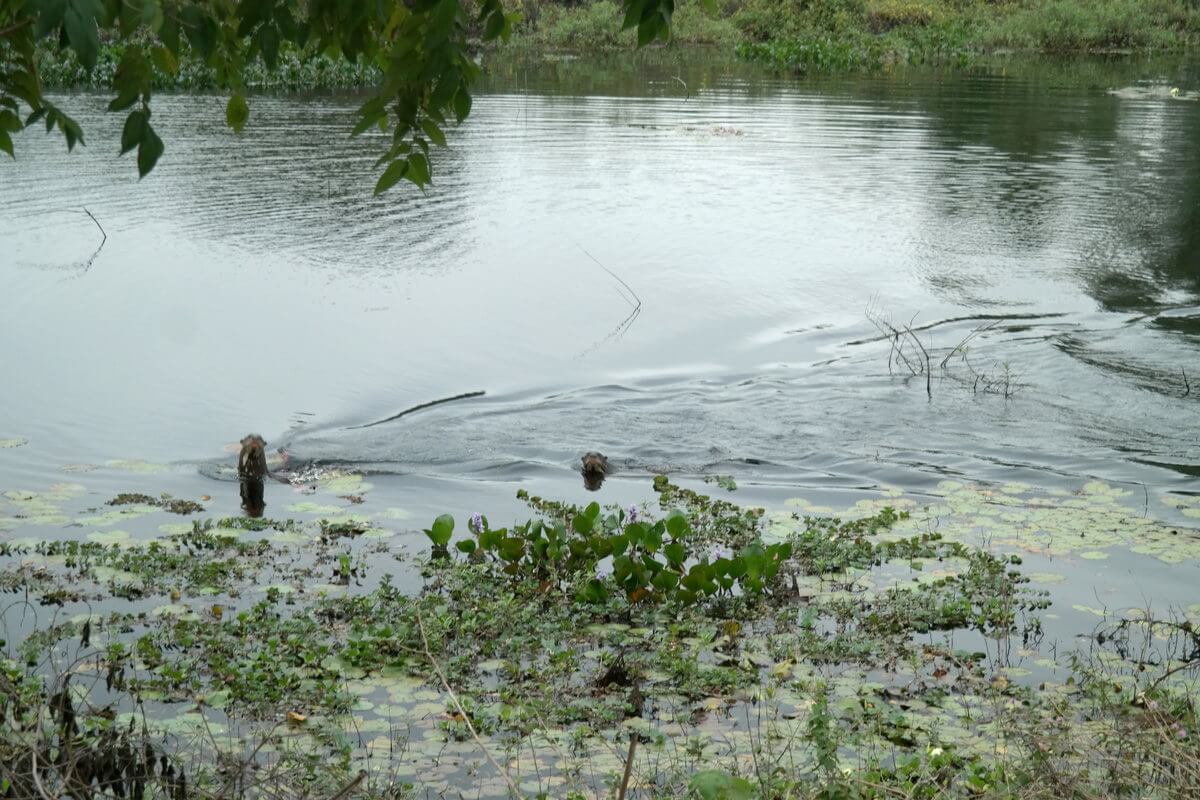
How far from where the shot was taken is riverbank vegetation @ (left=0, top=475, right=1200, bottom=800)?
13.7ft

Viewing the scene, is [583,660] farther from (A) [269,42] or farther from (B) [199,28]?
(B) [199,28]

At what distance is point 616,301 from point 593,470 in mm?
4719

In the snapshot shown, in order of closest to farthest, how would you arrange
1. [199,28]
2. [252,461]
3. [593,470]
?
[199,28] → [252,461] → [593,470]

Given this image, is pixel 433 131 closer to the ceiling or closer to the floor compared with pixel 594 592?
closer to the ceiling

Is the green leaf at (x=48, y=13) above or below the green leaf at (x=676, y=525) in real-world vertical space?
above

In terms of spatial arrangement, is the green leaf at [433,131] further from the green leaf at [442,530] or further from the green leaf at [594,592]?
the green leaf at [442,530]

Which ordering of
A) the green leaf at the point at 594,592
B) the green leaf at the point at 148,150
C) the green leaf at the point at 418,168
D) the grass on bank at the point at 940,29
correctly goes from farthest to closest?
the grass on bank at the point at 940,29 → the green leaf at the point at 594,592 → the green leaf at the point at 418,168 → the green leaf at the point at 148,150

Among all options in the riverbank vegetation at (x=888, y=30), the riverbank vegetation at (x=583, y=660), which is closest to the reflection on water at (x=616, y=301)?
the riverbank vegetation at (x=583, y=660)

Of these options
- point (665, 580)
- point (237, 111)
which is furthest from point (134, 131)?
point (665, 580)

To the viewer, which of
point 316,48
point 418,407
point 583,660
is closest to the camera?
point 316,48

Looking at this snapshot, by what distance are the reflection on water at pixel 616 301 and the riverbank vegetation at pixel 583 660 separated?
142 cm

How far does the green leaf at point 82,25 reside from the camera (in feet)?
7.66

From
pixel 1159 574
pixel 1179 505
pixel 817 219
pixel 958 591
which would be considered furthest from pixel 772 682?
pixel 817 219

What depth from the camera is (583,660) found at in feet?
18.0
